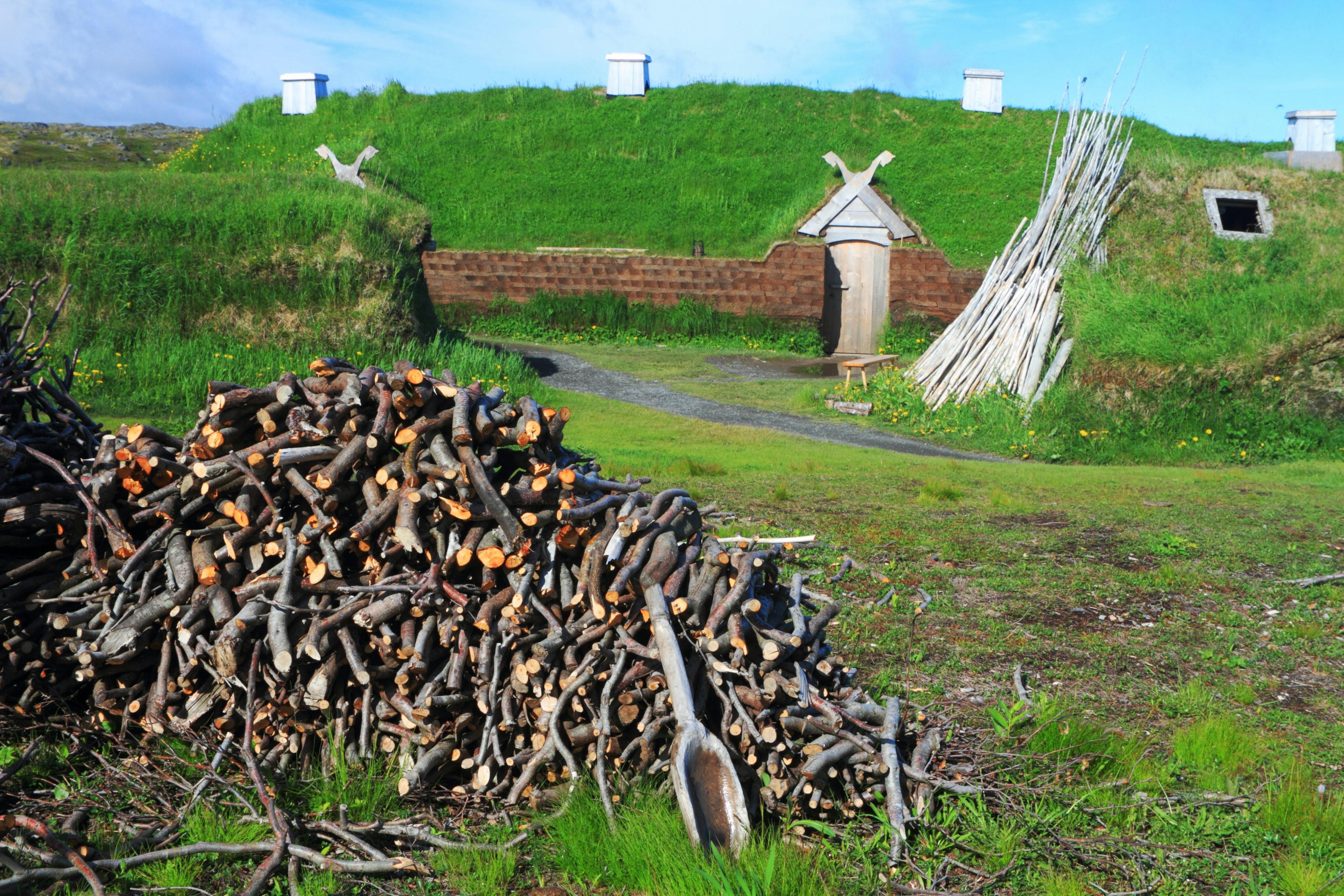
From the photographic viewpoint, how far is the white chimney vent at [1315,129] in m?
27.4

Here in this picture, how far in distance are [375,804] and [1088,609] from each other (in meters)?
5.06

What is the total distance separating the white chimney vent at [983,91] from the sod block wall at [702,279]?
1046cm

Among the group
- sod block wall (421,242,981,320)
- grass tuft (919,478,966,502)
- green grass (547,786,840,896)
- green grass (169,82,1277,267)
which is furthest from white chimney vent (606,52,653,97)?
green grass (547,786,840,896)

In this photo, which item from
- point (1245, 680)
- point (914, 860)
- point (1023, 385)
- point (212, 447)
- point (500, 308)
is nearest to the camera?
point (914, 860)

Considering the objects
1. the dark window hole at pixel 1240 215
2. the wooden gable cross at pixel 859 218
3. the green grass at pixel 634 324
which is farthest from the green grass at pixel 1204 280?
the green grass at pixel 634 324

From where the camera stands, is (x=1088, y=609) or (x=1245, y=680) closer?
(x=1245, y=680)

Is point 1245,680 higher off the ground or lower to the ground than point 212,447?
lower

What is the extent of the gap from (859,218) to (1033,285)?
9.19m

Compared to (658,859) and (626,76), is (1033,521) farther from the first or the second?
(626,76)

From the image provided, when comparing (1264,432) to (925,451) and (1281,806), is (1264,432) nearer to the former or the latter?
(925,451)

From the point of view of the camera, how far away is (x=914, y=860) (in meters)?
3.41

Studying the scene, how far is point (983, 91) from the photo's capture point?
3073 cm

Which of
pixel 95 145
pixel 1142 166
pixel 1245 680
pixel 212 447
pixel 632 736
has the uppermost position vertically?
pixel 95 145

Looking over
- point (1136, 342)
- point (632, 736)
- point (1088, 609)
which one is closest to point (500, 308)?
point (1136, 342)
